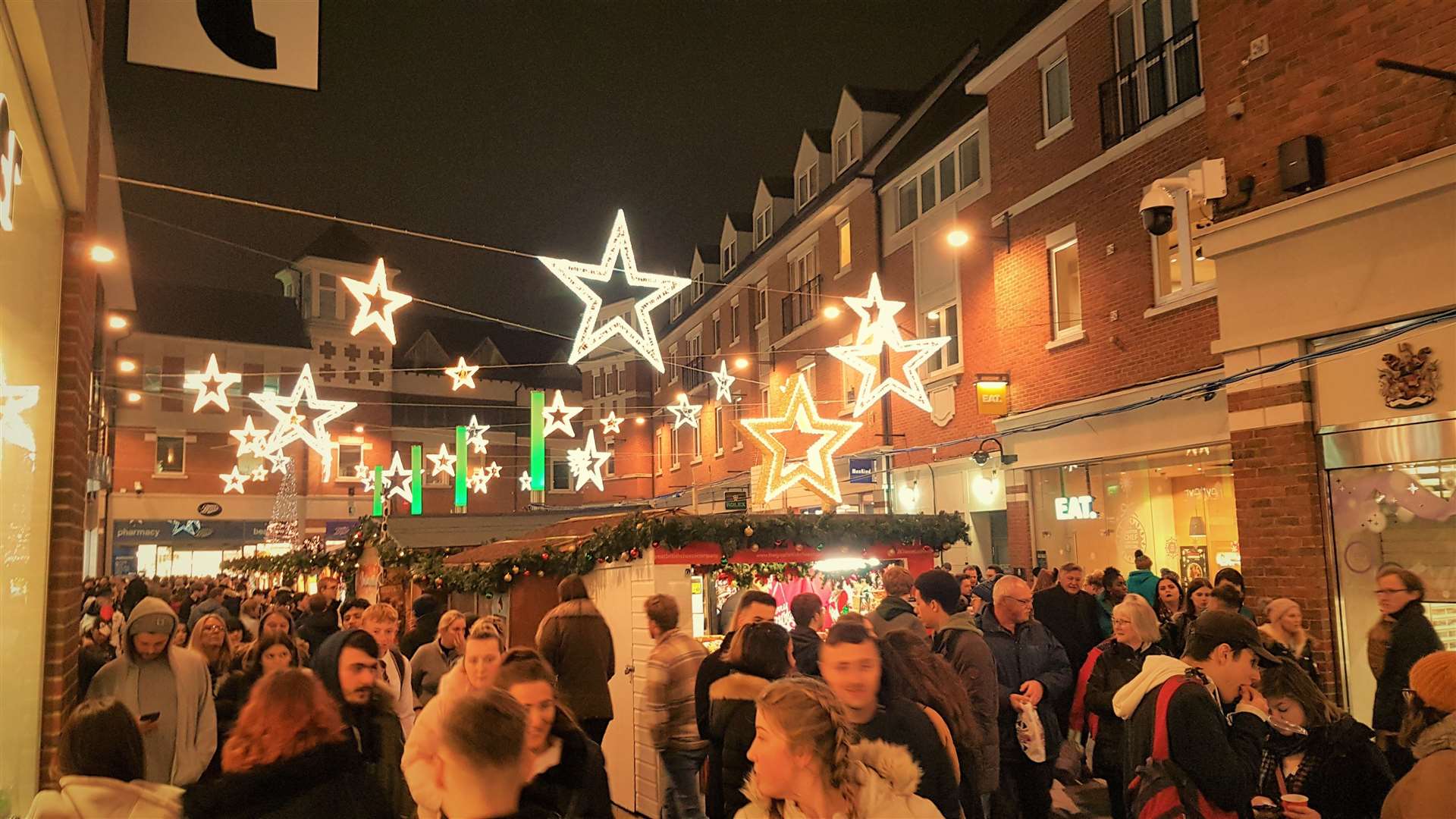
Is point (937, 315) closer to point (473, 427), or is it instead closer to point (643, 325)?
point (643, 325)

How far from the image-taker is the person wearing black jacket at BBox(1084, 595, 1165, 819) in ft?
20.8

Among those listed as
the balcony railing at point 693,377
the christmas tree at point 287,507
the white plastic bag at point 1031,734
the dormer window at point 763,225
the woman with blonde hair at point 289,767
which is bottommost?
the white plastic bag at point 1031,734

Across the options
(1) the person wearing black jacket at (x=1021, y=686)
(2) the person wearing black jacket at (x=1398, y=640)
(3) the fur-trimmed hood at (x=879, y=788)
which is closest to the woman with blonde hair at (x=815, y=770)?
(3) the fur-trimmed hood at (x=879, y=788)

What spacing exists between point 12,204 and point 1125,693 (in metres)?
5.07

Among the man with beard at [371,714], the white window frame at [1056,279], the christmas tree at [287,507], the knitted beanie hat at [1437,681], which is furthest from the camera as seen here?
the christmas tree at [287,507]

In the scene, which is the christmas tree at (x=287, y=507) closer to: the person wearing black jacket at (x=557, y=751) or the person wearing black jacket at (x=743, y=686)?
the person wearing black jacket at (x=743, y=686)

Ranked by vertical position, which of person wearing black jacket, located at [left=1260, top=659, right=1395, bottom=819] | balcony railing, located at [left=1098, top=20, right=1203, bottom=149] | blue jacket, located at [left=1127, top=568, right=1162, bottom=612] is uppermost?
balcony railing, located at [left=1098, top=20, right=1203, bottom=149]

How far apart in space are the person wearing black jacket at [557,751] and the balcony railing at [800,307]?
21.1 metres

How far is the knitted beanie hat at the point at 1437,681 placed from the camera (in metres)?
3.93

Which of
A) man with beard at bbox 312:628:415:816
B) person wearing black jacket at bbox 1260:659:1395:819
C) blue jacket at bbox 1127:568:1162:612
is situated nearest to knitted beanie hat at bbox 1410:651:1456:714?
person wearing black jacket at bbox 1260:659:1395:819

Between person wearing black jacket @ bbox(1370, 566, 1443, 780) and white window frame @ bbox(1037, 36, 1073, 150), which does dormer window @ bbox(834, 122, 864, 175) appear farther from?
person wearing black jacket @ bbox(1370, 566, 1443, 780)

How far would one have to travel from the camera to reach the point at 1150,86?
45.6 ft

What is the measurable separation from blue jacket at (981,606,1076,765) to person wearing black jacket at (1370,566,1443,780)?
182 centimetres

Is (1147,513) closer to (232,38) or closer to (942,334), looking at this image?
(942,334)
